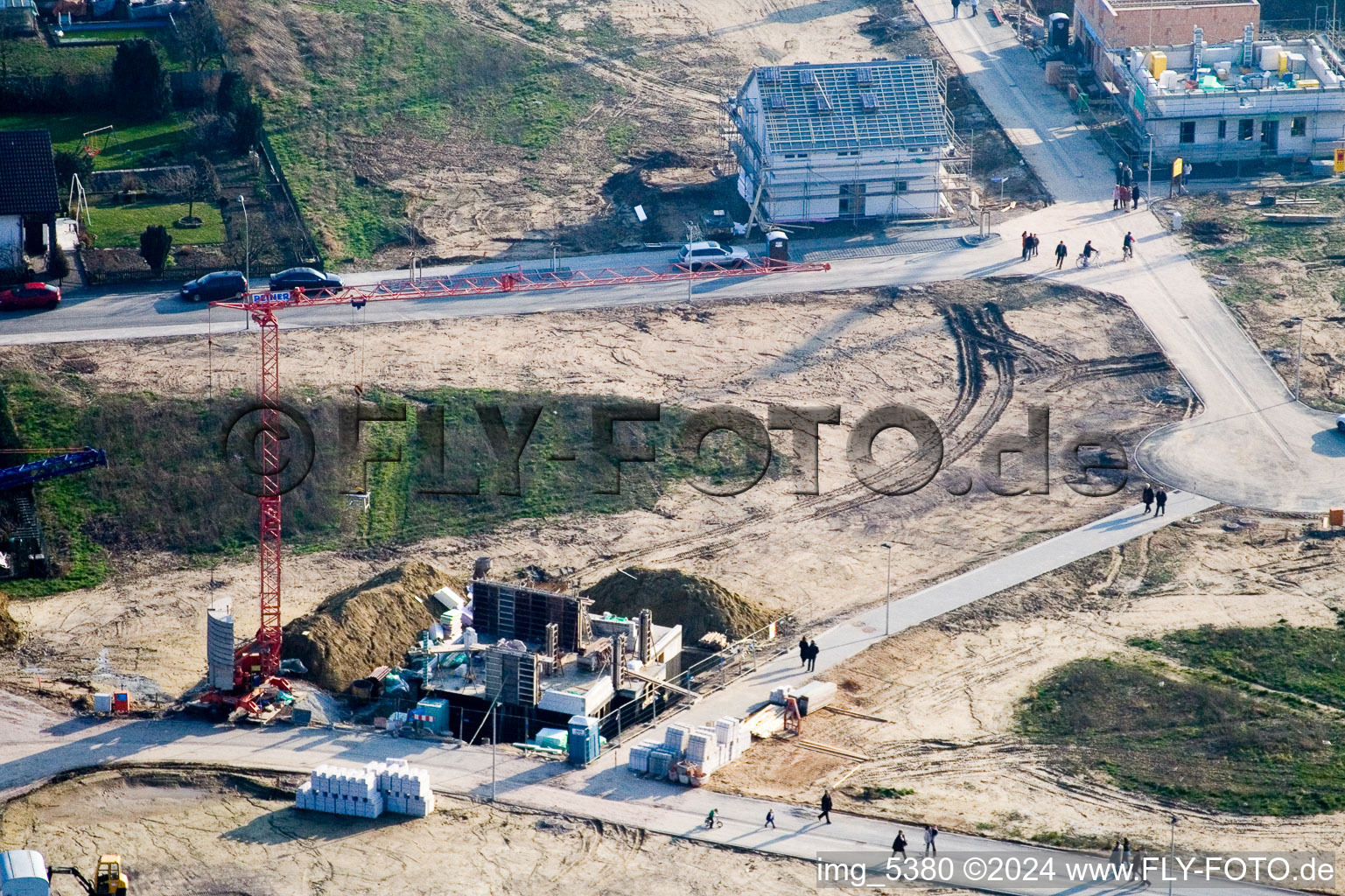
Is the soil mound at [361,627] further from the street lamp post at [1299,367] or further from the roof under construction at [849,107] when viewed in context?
the street lamp post at [1299,367]

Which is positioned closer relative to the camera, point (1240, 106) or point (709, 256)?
point (709, 256)

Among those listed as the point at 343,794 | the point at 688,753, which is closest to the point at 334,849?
the point at 343,794

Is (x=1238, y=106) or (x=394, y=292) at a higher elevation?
(x=1238, y=106)

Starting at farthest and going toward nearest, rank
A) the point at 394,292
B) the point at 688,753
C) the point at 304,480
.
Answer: the point at 394,292
the point at 304,480
the point at 688,753

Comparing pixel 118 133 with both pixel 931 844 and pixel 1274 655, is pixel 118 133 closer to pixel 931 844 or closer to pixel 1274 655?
pixel 1274 655

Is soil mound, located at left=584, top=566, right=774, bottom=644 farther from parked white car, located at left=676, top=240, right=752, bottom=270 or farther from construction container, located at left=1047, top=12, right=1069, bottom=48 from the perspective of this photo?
construction container, located at left=1047, top=12, right=1069, bottom=48

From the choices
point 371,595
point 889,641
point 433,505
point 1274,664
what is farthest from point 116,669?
point 1274,664

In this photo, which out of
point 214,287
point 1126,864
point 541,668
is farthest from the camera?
point 214,287

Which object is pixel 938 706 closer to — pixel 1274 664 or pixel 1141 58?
pixel 1274 664
